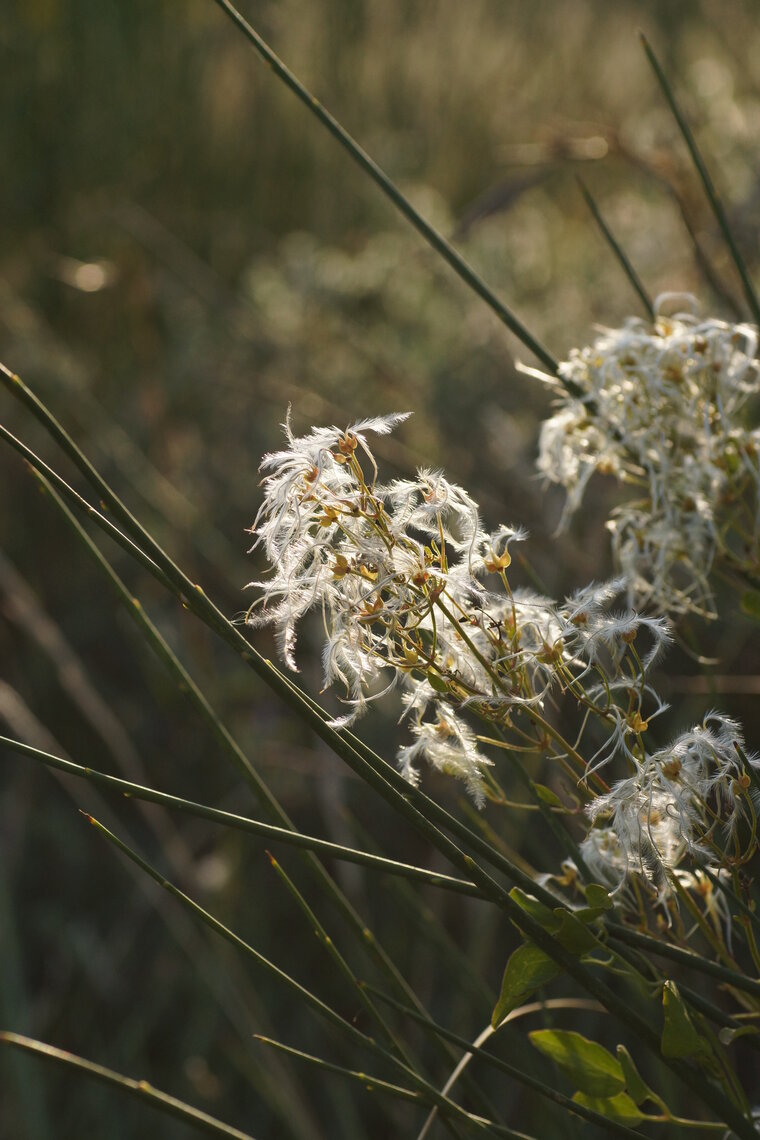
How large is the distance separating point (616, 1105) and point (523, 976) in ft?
0.25

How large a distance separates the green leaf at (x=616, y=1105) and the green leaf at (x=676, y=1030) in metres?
0.04

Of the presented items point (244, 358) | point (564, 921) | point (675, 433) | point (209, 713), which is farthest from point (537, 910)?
point (244, 358)

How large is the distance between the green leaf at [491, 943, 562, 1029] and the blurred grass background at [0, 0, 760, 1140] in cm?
21

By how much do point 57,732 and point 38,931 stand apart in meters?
0.30

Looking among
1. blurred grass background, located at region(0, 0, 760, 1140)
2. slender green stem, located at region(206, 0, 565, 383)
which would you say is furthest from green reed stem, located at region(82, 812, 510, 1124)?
slender green stem, located at region(206, 0, 565, 383)

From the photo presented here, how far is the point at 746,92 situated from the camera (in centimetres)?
198

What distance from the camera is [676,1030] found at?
366mm

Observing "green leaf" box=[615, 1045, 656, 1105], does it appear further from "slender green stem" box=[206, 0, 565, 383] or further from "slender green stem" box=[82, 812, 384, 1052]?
"slender green stem" box=[206, 0, 565, 383]

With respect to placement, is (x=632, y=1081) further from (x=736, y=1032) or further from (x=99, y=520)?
(x=99, y=520)

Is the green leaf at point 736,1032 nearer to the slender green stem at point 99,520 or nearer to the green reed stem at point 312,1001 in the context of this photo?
the green reed stem at point 312,1001

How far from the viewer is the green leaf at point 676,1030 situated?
1.19ft

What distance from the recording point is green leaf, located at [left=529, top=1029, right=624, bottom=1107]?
392 mm

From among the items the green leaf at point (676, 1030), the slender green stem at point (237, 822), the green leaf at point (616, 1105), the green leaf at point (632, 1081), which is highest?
the slender green stem at point (237, 822)

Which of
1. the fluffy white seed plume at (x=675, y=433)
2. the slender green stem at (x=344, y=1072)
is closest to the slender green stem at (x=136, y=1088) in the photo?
the slender green stem at (x=344, y=1072)
